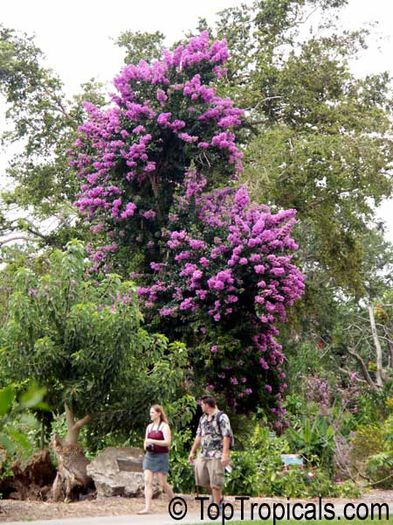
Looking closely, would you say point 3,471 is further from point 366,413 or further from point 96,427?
point 366,413

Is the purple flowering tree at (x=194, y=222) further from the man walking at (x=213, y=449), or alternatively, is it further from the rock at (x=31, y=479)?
the man walking at (x=213, y=449)

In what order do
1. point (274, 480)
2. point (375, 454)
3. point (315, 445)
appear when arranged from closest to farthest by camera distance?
1. point (274, 480)
2. point (315, 445)
3. point (375, 454)

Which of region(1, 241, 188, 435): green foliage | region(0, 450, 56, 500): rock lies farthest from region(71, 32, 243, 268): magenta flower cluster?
region(0, 450, 56, 500): rock

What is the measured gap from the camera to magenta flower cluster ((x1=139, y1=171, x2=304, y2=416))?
50.7 feet

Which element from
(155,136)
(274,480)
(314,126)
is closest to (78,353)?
(274,480)

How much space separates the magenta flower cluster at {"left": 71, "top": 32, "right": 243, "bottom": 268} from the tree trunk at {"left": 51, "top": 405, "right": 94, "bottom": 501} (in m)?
5.66

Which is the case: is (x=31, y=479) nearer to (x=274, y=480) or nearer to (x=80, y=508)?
(x=80, y=508)

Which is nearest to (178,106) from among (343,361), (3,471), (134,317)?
(134,317)

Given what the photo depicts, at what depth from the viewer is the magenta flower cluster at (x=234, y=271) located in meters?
15.4

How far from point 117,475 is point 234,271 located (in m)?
5.33

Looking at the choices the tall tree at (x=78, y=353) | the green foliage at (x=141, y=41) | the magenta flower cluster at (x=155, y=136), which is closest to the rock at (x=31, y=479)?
the tall tree at (x=78, y=353)

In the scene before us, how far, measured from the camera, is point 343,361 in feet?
117

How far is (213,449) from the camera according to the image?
31.3ft

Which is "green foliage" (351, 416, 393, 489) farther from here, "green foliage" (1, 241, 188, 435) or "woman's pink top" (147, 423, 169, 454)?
"woman's pink top" (147, 423, 169, 454)
